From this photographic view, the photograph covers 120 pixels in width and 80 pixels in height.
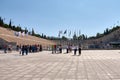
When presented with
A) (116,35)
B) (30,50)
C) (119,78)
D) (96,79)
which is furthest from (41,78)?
(116,35)

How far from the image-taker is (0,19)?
435ft

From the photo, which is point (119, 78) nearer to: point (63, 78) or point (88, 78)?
point (88, 78)

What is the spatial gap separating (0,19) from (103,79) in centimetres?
12378

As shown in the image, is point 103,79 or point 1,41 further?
point 1,41

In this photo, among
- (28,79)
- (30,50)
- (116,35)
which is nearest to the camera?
(28,79)

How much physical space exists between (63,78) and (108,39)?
5404 inches

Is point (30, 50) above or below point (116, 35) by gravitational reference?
below

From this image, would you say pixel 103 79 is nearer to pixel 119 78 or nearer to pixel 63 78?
pixel 119 78

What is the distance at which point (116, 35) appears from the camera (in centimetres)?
14350

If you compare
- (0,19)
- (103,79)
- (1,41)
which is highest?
(0,19)

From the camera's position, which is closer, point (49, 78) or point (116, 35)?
point (49, 78)

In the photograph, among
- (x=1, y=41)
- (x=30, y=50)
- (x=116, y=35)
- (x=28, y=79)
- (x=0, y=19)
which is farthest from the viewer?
(x=116, y=35)

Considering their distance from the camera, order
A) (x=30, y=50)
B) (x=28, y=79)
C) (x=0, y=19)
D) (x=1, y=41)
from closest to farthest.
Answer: (x=28, y=79) < (x=30, y=50) < (x=1, y=41) < (x=0, y=19)

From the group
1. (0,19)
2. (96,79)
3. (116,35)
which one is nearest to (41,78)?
Answer: (96,79)
